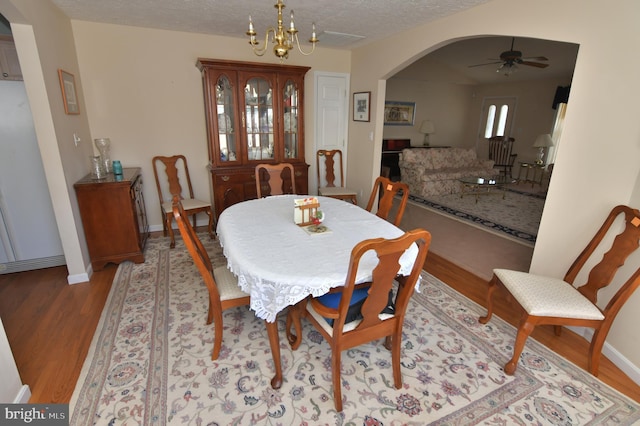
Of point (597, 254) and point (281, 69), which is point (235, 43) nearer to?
point (281, 69)

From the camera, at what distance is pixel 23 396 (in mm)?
1633

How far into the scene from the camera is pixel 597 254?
2086mm

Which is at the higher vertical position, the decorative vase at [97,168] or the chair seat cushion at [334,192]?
the decorative vase at [97,168]

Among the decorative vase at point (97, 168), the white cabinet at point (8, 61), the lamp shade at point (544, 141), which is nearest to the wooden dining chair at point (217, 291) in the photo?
the decorative vase at point (97, 168)

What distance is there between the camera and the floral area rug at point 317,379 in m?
1.60

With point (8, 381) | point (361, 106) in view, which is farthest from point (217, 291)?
point (361, 106)

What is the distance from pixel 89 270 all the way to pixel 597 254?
4.01m

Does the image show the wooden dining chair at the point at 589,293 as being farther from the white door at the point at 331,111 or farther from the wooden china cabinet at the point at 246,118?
the white door at the point at 331,111

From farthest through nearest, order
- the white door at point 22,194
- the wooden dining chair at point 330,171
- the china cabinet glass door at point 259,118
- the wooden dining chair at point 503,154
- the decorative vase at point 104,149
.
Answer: the wooden dining chair at point 503,154 < the wooden dining chair at point 330,171 < the china cabinet glass door at point 259,118 < the decorative vase at point 104,149 < the white door at point 22,194

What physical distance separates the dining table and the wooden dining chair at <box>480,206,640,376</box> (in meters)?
0.76

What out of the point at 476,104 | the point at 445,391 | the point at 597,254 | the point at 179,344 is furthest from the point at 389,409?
the point at 476,104

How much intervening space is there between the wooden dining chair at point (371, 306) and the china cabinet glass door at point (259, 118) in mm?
2629

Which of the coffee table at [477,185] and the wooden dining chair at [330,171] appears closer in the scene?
the wooden dining chair at [330,171]

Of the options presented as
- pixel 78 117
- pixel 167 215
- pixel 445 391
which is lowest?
pixel 445 391
